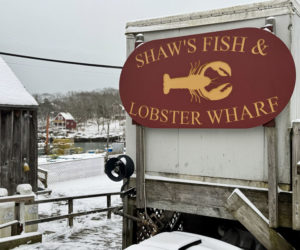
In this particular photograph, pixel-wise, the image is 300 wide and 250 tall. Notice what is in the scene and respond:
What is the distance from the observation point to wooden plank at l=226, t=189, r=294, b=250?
442 cm

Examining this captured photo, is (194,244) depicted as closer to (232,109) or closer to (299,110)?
(232,109)

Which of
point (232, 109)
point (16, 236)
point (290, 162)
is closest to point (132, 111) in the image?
point (232, 109)

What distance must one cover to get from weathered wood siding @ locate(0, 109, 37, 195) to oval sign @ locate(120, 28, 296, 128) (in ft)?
22.2

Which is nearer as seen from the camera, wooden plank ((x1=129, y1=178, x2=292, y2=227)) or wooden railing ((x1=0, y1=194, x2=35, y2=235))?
wooden plank ((x1=129, y1=178, x2=292, y2=227))

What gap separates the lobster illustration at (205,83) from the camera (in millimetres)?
4844

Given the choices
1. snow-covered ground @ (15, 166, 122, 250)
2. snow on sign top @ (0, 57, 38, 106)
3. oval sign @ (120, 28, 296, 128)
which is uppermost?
snow on sign top @ (0, 57, 38, 106)

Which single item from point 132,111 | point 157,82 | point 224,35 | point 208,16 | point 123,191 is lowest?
point 123,191

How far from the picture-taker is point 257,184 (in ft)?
15.4

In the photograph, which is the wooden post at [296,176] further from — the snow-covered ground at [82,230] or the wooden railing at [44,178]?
the wooden railing at [44,178]

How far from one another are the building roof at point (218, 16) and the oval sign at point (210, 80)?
26 cm

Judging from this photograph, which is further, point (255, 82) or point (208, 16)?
point (208, 16)

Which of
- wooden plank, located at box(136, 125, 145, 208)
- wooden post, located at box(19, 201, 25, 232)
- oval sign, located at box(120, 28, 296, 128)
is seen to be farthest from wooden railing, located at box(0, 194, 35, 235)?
oval sign, located at box(120, 28, 296, 128)

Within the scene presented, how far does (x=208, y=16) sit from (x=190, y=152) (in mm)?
2196

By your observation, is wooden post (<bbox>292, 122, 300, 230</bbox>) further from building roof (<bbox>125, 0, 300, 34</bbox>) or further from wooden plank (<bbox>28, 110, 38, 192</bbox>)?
wooden plank (<bbox>28, 110, 38, 192</bbox>)
